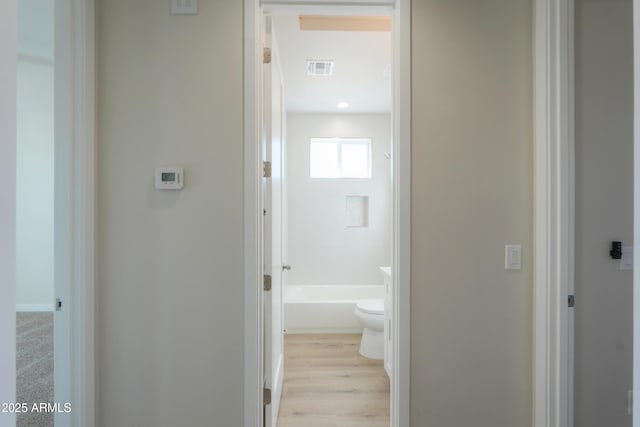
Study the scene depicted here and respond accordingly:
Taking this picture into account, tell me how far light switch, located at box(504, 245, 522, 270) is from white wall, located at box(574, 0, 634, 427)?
0.73 feet

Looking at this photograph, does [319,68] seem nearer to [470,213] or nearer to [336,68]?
[336,68]

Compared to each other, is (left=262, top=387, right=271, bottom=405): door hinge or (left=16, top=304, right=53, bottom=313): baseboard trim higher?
(left=262, top=387, right=271, bottom=405): door hinge

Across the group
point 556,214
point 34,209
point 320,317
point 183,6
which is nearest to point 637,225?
point 556,214

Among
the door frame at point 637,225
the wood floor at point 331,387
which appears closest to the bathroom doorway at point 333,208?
the wood floor at point 331,387

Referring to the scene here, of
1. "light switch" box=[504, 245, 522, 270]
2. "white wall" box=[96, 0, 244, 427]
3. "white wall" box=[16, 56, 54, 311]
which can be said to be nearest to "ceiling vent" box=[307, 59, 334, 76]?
A: "white wall" box=[96, 0, 244, 427]

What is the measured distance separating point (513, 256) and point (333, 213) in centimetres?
286

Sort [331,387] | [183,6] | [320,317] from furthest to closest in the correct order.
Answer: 1. [320,317]
2. [331,387]
3. [183,6]

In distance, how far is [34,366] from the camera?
8.75ft

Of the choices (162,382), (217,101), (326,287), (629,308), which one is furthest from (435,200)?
(326,287)

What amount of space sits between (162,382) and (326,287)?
285cm

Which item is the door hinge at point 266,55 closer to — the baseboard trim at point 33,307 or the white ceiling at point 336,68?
the white ceiling at point 336,68

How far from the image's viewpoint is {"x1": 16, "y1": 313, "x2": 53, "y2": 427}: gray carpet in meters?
2.06

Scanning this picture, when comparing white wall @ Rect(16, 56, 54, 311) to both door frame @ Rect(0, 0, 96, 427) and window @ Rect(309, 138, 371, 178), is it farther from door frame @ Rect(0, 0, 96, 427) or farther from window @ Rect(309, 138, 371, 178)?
door frame @ Rect(0, 0, 96, 427)

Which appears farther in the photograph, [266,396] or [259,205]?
[266,396]
